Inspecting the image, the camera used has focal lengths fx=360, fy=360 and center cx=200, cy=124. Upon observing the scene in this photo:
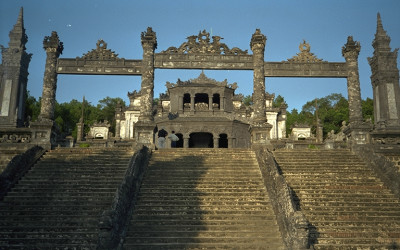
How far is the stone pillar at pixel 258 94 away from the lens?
1850 centimetres

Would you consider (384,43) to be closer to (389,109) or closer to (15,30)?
(389,109)

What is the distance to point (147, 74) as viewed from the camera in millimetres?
20031

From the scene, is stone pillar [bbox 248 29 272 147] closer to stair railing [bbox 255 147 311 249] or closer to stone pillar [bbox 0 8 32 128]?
stair railing [bbox 255 147 311 249]

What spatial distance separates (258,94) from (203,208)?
9.76 m

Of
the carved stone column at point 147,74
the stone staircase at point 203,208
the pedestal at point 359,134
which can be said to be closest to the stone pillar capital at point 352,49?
the pedestal at point 359,134

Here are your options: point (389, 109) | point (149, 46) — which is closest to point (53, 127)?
point (149, 46)

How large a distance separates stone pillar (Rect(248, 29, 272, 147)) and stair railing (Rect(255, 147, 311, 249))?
395 centimetres

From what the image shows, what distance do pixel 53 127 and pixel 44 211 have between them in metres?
7.32

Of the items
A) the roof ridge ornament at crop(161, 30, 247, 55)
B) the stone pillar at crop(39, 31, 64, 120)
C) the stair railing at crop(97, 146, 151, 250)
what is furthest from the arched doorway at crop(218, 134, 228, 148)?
the stair railing at crop(97, 146, 151, 250)

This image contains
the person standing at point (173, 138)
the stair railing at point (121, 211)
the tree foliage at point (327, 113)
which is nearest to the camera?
the stair railing at point (121, 211)

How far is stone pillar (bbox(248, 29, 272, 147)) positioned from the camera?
18.5m

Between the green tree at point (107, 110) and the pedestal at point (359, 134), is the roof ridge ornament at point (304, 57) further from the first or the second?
the green tree at point (107, 110)

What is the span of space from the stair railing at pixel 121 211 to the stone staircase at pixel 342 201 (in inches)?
213

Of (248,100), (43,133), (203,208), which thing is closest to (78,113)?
(248,100)
